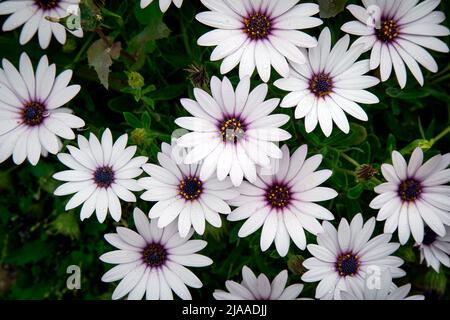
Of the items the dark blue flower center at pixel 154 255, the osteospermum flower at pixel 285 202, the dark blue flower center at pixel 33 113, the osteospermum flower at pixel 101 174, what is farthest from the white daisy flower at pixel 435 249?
the dark blue flower center at pixel 33 113

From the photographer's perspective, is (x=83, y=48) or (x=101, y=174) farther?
(x=83, y=48)

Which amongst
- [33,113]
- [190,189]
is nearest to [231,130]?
[190,189]

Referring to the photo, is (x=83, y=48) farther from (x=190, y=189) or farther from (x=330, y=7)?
(x=330, y=7)

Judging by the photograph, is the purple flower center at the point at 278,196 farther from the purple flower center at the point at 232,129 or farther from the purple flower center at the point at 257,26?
the purple flower center at the point at 257,26

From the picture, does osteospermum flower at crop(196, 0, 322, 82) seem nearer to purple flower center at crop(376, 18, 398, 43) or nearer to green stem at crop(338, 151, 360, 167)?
purple flower center at crop(376, 18, 398, 43)
